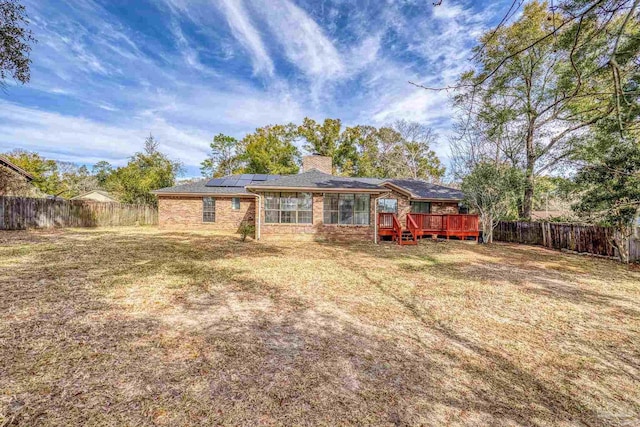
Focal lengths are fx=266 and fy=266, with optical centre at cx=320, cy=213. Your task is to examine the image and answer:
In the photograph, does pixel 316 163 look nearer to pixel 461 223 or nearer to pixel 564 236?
pixel 461 223

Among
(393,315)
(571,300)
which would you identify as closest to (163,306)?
(393,315)

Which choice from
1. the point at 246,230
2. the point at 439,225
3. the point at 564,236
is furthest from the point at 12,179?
the point at 564,236

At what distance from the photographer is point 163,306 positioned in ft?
14.2

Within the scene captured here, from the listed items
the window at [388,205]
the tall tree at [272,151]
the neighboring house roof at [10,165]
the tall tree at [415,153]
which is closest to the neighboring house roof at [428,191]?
the window at [388,205]

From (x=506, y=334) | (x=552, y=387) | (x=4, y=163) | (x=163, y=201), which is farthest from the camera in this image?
(x=163, y=201)

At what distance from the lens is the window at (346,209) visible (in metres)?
13.5

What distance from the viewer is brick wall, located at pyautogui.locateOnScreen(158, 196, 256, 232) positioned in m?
17.3

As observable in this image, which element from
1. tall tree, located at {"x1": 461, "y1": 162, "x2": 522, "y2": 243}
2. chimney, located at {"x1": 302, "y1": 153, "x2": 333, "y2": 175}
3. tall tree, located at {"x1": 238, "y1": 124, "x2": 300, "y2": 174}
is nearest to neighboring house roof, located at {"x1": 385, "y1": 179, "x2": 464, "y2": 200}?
tall tree, located at {"x1": 461, "y1": 162, "x2": 522, "y2": 243}

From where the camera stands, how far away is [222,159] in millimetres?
35719

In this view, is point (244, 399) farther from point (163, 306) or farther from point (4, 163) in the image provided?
point (4, 163)

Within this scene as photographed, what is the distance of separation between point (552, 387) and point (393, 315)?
204 centimetres

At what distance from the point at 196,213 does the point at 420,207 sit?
14.5m

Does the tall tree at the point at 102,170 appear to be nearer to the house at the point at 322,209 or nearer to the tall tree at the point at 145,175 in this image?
the tall tree at the point at 145,175

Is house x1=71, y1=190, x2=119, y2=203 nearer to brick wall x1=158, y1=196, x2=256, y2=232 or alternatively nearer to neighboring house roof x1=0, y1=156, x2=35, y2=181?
neighboring house roof x1=0, y1=156, x2=35, y2=181
